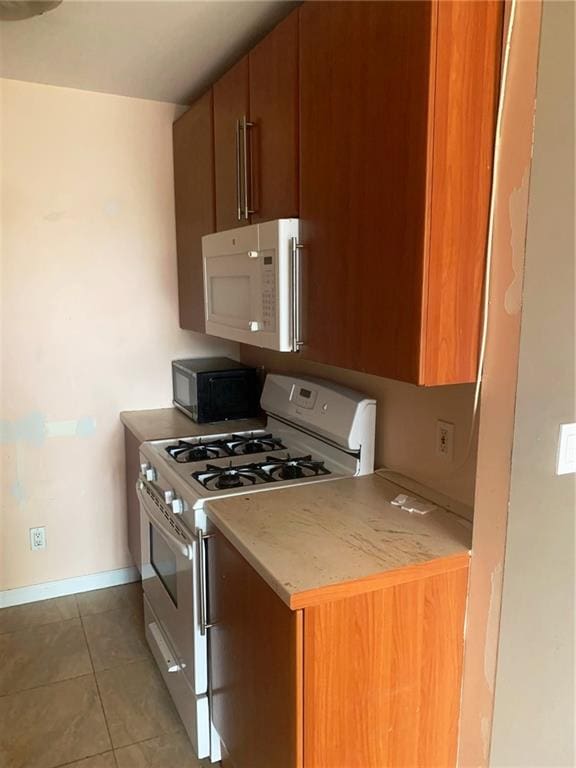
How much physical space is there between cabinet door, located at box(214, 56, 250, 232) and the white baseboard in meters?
1.82

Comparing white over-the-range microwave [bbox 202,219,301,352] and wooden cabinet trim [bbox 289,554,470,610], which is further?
white over-the-range microwave [bbox 202,219,301,352]

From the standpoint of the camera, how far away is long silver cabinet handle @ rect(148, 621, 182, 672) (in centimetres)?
196

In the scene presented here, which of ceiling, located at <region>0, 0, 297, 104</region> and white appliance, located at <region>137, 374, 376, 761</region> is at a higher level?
ceiling, located at <region>0, 0, 297, 104</region>

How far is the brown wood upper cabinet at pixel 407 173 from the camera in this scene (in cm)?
116

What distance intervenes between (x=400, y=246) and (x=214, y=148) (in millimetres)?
1248

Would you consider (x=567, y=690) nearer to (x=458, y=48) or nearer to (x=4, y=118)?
(x=458, y=48)

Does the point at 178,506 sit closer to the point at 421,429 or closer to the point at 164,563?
the point at 164,563

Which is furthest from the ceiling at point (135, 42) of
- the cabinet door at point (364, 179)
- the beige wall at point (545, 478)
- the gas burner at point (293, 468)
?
the gas burner at point (293, 468)

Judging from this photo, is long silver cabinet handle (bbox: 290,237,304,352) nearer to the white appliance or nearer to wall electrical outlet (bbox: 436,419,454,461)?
the white appliance

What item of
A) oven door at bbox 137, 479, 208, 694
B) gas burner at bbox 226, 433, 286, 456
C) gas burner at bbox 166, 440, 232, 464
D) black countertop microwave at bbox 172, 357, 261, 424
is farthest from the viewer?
black countertop microwave at bbox 172, 357, 261, 424

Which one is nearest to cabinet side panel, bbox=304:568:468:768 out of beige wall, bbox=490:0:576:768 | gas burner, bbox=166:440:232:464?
beige wall, bbox=490:0:576:768

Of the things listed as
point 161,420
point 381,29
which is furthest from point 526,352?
point 161,420

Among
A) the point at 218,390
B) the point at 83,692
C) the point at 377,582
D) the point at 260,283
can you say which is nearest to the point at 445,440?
the point at 377,582

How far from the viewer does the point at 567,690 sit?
138 cm
